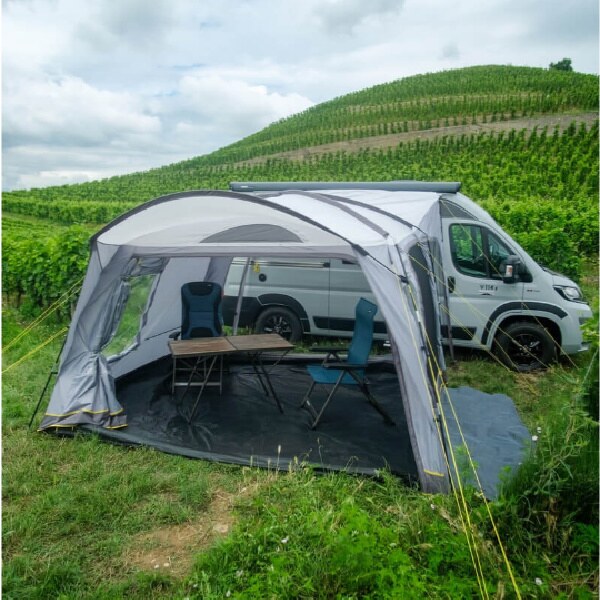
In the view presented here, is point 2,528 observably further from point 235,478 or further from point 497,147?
point 497,147

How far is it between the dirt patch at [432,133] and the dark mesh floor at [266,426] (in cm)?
3572

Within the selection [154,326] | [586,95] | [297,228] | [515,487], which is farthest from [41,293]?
[586,95]

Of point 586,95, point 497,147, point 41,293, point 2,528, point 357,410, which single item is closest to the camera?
point 2,528

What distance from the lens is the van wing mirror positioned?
6660 mm

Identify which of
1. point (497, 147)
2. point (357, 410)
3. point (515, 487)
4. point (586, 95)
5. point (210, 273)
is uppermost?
point (586, 95)

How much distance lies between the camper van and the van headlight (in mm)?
16

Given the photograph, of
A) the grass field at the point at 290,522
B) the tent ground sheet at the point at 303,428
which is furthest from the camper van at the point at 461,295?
the tent ground sheet at the point at 303,428

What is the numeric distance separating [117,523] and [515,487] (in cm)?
276

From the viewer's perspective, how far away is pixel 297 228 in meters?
5.41

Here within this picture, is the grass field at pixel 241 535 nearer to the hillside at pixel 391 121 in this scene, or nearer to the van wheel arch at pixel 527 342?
the van wheel arch at pixel 527 342

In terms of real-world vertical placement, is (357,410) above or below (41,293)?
below

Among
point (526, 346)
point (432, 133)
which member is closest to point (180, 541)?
point (526, 346)

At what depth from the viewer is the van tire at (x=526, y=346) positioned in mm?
6895

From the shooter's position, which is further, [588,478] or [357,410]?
[357,410]
